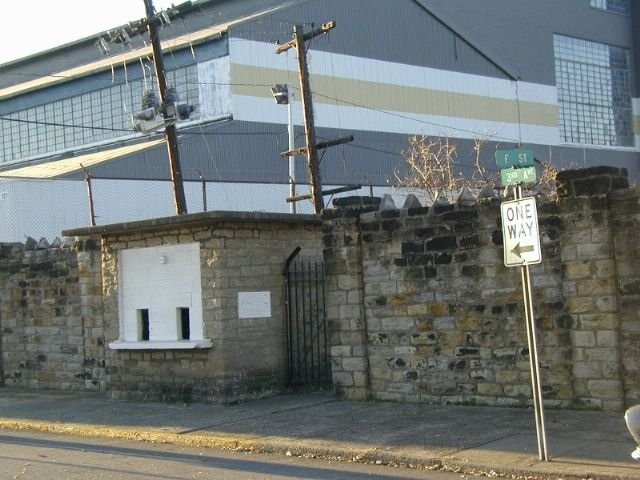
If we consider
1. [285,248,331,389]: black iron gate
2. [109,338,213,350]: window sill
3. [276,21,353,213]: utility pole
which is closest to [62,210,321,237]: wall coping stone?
[285,248,331,389]: black iron gate

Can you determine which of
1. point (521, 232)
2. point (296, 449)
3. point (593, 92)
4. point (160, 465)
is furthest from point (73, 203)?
point (593, 92)

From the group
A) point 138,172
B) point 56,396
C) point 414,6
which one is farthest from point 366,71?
point 56,396

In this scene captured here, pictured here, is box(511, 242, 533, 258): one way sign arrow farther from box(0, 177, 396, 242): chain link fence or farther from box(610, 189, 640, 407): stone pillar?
box(0, 177, 396, 242): chain link fence

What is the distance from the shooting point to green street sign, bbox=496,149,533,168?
9180mm

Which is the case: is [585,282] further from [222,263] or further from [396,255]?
[222,263]

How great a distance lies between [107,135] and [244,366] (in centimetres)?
2652

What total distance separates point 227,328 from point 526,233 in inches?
251

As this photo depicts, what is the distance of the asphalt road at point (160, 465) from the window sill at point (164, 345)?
2.47m

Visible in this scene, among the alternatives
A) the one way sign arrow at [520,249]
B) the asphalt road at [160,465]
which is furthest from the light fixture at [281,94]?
the one way sign arrow at [520,249]

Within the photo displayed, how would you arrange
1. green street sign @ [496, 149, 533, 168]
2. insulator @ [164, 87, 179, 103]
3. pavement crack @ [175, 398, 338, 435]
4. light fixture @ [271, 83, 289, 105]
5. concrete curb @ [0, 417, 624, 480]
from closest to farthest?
concrete curb @ [0, 417, 624, 480], green street sign @ [496, 149, 533, 168], pavement crack @ [175, 398, 338, 435], insulator @ [164, 87, 179, 103], light fixture @ [271, 83, 289, 105]

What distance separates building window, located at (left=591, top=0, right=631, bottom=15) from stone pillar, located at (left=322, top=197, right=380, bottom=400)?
1509 inches

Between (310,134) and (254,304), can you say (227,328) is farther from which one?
(310,134)

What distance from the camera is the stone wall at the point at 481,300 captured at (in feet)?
36.7

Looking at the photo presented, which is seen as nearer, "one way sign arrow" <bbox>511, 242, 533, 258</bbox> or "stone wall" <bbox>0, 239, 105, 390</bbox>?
"one way sign arrow" <bbox>511, 242, 533, 258</bbox>
